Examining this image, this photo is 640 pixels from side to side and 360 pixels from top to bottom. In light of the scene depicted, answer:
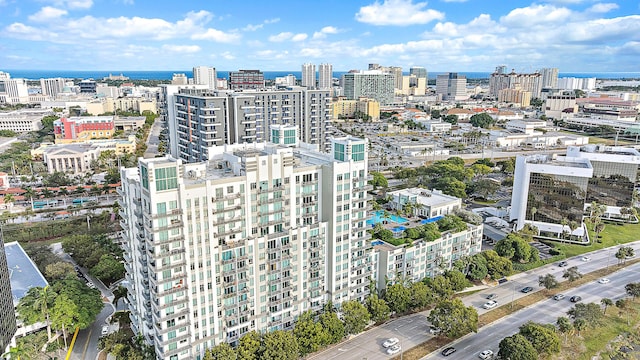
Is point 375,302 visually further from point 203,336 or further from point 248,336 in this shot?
point 203,336

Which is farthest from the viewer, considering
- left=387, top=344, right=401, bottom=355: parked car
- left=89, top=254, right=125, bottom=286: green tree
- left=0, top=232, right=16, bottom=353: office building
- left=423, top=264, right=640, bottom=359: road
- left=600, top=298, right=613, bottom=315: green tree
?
left=89, top=254, right=125, bottom=286: green tree

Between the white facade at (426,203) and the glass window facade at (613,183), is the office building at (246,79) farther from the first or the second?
the glass window facade at (613,183)

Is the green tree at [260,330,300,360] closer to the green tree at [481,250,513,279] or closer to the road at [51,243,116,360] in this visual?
the road at [51,243,116,360]

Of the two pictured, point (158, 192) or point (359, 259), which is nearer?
point (158, 192)

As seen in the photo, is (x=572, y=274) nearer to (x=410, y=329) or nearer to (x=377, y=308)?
(x=410, y=329)

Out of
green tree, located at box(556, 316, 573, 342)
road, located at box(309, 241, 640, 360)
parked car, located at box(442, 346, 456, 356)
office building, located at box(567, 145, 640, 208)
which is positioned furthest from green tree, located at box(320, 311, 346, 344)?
office building, located at box(567, 145, 640, 208)

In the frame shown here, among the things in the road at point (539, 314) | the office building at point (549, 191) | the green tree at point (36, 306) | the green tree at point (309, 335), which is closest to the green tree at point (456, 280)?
the road at point (539, 314)

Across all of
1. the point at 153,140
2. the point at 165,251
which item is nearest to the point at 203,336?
the point at 165,251
